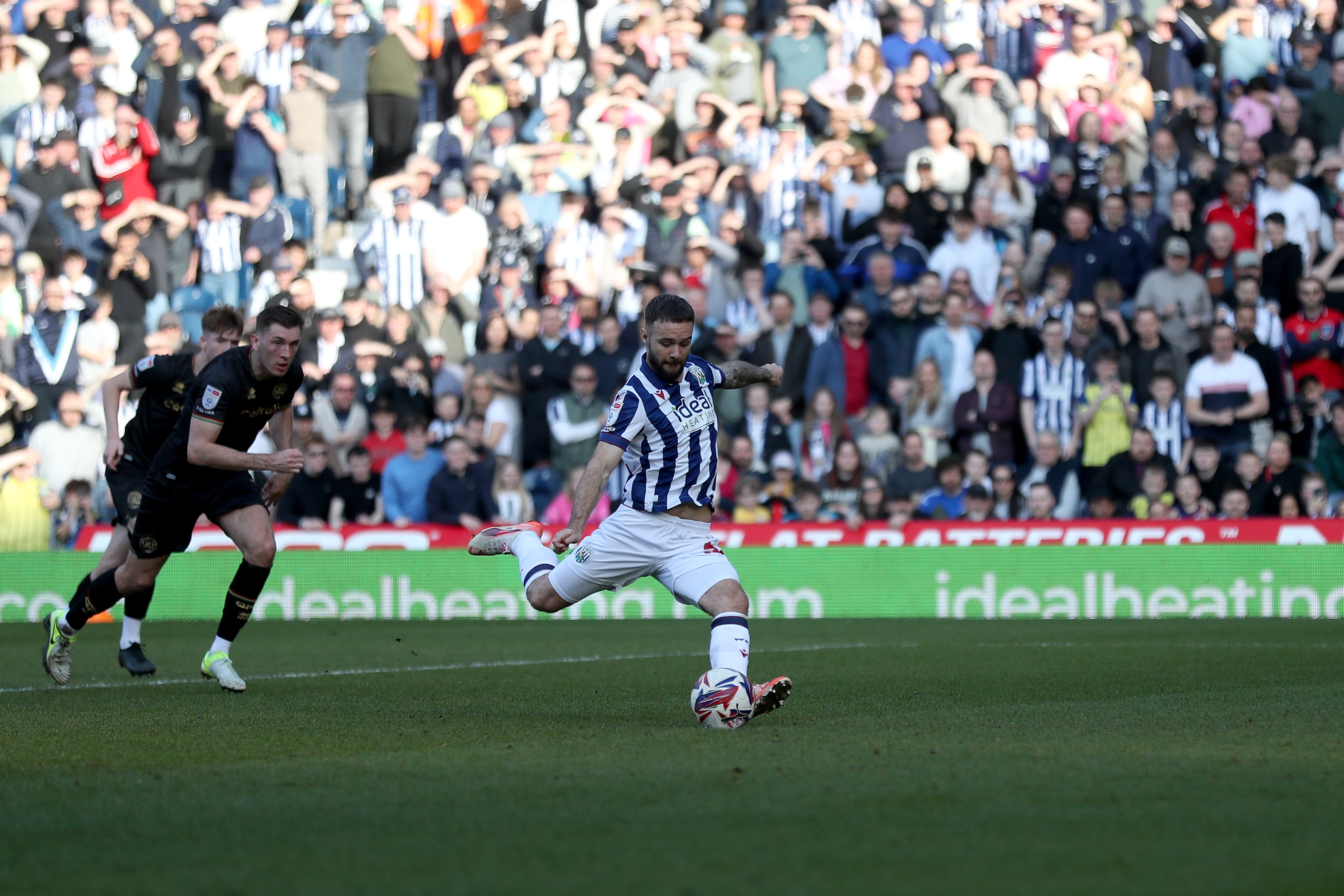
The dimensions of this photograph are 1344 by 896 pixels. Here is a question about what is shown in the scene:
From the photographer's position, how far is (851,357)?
18047 mm

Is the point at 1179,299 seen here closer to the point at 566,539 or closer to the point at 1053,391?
the point at 1053,391

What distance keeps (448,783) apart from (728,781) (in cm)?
95

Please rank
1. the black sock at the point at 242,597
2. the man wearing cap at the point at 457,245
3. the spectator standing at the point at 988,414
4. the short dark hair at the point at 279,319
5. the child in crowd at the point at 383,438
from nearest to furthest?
1. the short dark hair at the point at 279,319
2. the black sock at the point at 242,597
3. the spectator standing at the point at 988,414
4. the child in crowd at the point at 383,438
5. the man wearing cap at the point at 457,245

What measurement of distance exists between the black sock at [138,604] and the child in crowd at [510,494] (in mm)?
6419

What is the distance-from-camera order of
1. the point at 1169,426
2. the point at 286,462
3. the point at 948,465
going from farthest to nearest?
the point at 1169,426
the point at 948,465
the point at 286,462

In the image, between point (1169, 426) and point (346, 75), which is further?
point (346, 75)

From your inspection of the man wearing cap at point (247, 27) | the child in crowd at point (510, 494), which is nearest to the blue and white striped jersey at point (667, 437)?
the child in crowd at point (510, 494)

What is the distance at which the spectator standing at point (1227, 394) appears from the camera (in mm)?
16766

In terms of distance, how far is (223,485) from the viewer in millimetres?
10070

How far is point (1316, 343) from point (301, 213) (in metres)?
11.7

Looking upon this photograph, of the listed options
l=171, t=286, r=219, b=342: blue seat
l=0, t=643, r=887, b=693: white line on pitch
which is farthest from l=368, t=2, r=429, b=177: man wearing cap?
l=0, t=643, r=887, b=693: white line on pitch

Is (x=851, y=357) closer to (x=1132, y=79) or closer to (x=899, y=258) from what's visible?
(x=899, y=258)

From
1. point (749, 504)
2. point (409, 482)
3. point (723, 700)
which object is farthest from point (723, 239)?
point (723, 700)

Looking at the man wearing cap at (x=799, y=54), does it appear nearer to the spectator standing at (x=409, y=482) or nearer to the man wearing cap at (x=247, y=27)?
the man wearing cap at (x=247, y=27)
